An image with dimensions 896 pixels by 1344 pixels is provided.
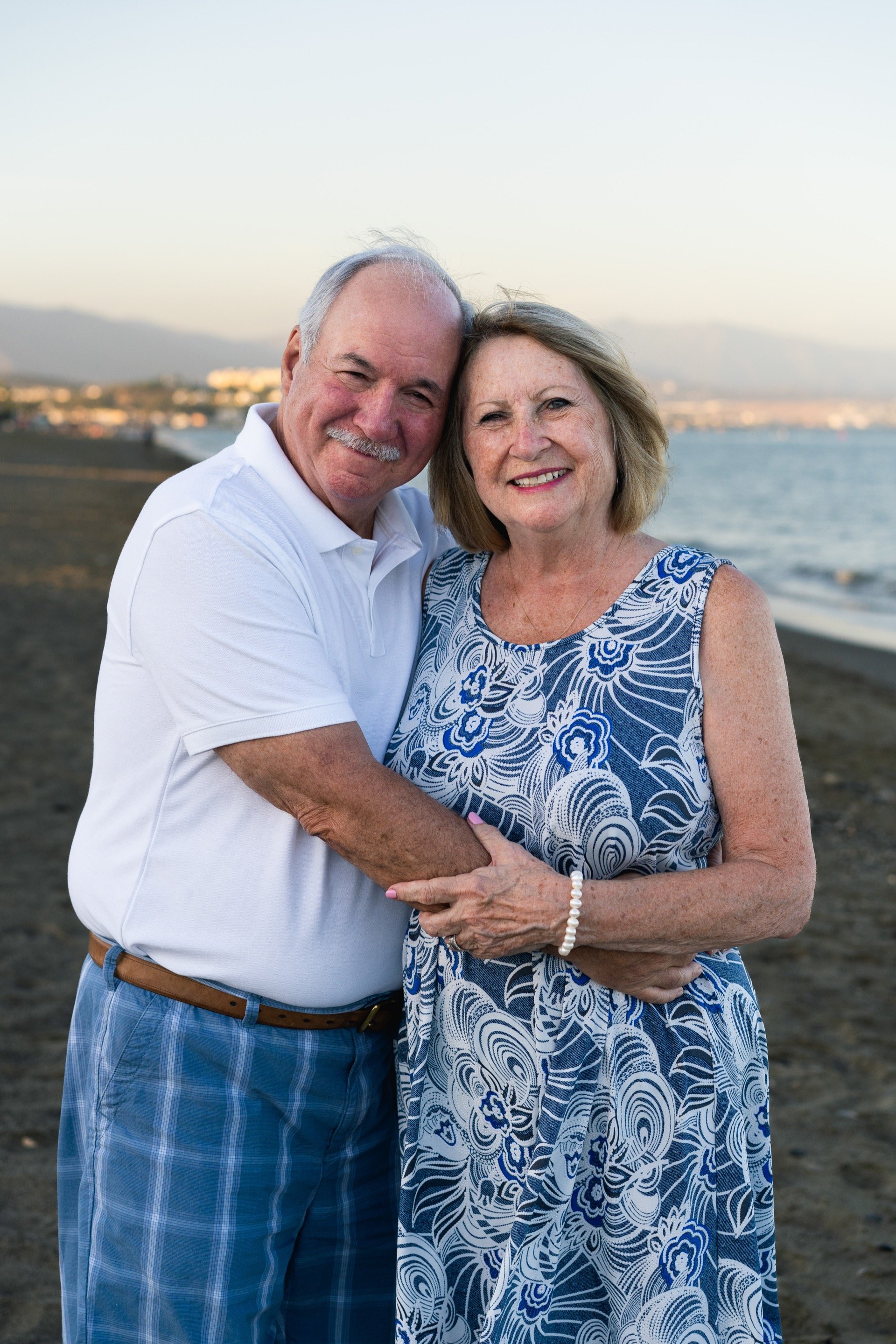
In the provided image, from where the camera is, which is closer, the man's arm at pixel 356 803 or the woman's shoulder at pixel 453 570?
the man's arm at pixel 356 803

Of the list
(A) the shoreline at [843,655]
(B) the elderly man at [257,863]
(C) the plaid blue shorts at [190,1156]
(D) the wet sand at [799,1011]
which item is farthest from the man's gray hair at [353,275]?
(A) the shoreline at [843,655]

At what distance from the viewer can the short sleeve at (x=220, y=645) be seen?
1861 millimetres

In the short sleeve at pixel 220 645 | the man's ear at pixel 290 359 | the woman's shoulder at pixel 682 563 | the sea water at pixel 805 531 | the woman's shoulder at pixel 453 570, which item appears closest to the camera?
the short sleeve at pixel 220 645

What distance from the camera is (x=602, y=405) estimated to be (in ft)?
7.42

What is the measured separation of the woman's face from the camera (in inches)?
87.1

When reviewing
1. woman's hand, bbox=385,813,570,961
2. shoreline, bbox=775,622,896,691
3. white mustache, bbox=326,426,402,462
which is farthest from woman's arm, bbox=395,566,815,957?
shoreline, bbox=775,622,896,691

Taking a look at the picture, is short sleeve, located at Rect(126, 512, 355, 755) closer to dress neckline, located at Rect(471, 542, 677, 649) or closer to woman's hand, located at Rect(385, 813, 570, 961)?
woman's hand, located at Rect(385, 813, 570, 961)

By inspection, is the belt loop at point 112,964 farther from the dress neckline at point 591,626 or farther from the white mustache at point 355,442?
the white mustache at point 355,442

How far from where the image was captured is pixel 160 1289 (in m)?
2.01

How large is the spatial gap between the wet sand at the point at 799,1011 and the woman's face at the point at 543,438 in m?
2.49

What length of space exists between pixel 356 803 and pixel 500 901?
0.30 meters

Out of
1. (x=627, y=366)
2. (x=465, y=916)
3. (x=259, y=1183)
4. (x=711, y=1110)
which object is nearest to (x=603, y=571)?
(x=627, y=366)

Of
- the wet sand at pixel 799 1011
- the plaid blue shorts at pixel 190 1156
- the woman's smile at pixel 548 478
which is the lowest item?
the wet sand at pixel 799 1011

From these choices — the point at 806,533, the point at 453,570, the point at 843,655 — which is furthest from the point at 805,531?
the point at 453,570
